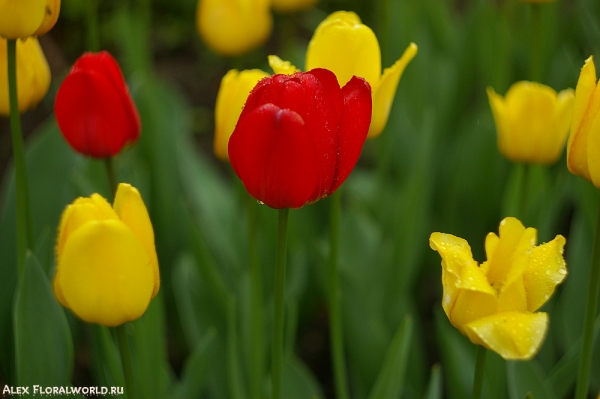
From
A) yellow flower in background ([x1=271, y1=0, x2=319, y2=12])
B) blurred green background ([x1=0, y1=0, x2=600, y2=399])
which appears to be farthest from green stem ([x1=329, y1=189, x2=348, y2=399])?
yellow flower in background ([x1=271, y1=0, x2=319, y2=12])

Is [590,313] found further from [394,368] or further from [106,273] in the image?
[106,273]

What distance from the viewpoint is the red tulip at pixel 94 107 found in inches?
36.6

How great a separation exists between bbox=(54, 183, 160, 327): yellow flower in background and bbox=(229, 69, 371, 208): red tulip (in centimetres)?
12

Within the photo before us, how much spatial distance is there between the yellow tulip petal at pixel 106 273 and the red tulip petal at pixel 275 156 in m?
0.12

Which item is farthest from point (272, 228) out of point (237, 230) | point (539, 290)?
point (539, 290)

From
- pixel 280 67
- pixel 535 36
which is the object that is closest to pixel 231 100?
pixel 280 67

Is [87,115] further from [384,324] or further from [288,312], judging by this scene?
[384,324]

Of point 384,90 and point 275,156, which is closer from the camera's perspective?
point 275,156

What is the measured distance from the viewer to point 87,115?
0.94 m

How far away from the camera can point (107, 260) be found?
0.67 metres

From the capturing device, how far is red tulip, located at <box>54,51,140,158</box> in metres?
0.93

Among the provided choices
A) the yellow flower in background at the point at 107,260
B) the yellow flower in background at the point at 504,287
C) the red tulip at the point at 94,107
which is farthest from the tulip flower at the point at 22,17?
the yellow flower in background at the point at 504,287

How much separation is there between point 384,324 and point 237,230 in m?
0.38

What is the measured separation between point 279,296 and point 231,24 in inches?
35.1
